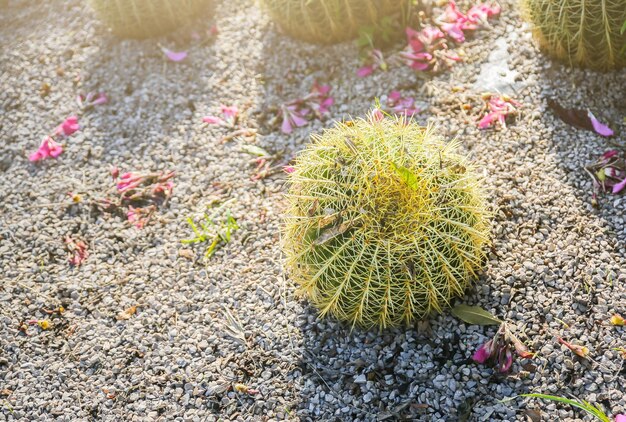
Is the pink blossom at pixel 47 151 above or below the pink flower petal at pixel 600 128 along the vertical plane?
above

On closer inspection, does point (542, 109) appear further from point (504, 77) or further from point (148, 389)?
point (148, 389)

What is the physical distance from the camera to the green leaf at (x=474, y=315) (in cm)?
286

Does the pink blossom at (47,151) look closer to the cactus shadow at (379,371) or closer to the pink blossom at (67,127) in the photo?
the pink blossom at (67,127)

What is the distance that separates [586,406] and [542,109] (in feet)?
6.18

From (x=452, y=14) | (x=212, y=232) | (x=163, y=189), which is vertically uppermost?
(x=452, y=14)

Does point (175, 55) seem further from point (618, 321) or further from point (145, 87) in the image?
point (618, 321)

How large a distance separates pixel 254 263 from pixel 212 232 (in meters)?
0.36

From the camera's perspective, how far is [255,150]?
13.1 ft

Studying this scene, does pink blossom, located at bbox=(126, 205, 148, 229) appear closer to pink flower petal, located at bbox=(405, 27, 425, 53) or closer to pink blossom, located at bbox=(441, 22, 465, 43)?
pink flower petal, located at bbox=(405, 27, 425, 53)

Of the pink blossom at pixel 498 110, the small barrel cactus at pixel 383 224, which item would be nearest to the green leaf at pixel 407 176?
the small barrel cactus at pixel 383 224

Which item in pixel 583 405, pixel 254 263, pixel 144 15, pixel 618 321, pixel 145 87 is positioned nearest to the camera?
pixel 583 405

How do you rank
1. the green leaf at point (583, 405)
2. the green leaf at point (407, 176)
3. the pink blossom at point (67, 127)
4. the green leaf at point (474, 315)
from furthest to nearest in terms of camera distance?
the pink blossom at point (67, 127)
the green leaf at point (474, 315)
the green leaf at point (407, 176)
the green leaf at point (583, 405)

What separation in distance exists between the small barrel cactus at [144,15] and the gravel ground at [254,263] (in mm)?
221

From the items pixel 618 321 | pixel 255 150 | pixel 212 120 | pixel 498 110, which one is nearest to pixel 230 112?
pixel 212 120
